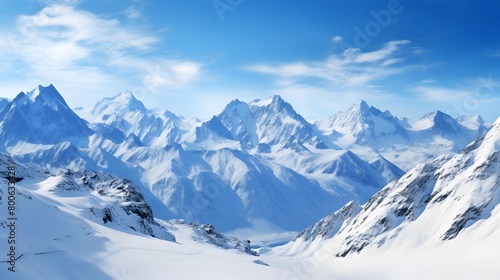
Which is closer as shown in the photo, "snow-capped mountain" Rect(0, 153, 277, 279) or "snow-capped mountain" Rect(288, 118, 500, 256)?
"snow-capped mountain" Rect(0, 153, 277, 279)

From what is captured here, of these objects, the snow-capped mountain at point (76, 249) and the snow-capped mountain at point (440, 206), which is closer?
the snow-capped mountain at point (76, 249)

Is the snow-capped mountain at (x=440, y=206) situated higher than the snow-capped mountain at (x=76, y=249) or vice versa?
the snow-capped mountain at (x=440, y=206)

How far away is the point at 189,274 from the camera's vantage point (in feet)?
189

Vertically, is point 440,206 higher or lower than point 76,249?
higher

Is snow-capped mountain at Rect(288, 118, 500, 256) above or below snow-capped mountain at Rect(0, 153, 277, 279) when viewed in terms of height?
above

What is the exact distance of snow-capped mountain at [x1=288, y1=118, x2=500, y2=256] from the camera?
136 metres

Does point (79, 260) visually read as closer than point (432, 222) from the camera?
Yes

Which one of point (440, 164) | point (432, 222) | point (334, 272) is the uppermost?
point (440, 164)

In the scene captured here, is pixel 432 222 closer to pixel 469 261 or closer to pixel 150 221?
pixel 469 261

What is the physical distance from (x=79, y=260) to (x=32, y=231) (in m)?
9.68

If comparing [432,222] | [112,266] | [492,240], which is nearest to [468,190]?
[432,222]

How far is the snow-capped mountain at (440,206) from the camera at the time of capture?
135625 mm

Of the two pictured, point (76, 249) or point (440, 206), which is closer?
point (76, 249)

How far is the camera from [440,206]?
507ft
